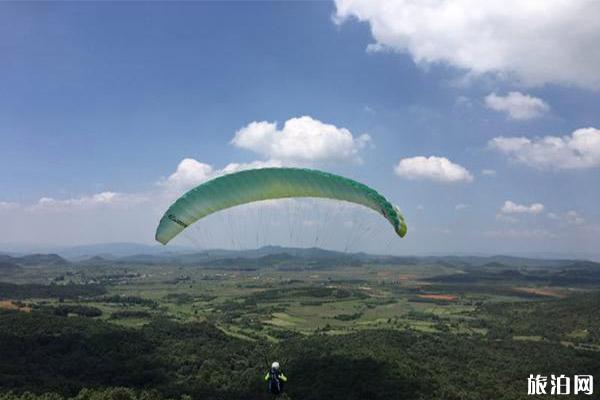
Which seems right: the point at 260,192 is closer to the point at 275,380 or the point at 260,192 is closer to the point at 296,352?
the point at 275,380

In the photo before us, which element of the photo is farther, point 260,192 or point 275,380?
point 260,192

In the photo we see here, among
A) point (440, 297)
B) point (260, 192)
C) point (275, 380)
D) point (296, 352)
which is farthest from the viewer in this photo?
point (440, 297)

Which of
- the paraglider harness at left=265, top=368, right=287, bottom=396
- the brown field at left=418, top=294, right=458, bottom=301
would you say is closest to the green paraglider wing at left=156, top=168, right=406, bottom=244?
the paraglider harness at left=265, top=368, right=287, bottom=396

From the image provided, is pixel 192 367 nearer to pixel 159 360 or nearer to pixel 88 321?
pixel 159 360

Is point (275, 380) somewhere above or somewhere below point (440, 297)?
above

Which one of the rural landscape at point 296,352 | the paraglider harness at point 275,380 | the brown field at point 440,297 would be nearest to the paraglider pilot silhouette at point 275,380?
the paraglider harness at point 275,380

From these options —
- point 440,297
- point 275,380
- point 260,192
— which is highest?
point 260,192

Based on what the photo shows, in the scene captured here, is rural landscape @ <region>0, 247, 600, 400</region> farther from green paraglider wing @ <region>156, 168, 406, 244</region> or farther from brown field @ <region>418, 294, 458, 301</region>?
brown field @ <region>418, 294, 458, 301</region>

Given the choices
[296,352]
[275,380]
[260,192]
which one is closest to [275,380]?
[275,380]

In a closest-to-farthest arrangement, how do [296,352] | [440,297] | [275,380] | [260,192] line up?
[275,380], [260,192], [296,352], [440,297]
